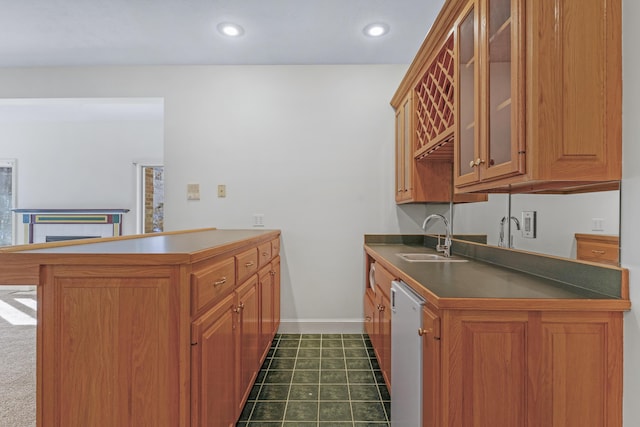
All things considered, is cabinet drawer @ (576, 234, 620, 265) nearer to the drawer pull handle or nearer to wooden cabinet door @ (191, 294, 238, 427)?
the drawer pull handle

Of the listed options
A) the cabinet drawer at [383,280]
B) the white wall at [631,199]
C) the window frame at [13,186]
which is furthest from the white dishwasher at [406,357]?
the window frame at [13,186]

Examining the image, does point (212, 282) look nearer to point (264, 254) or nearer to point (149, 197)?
point (264, 254)

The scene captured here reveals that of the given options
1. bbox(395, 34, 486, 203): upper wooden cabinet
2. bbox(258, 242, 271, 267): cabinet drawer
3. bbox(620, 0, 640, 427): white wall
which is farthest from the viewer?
bbox(258, 242, 271, 267): cabinet drawer

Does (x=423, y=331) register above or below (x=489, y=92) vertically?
below

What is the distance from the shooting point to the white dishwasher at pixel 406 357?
1104 millimetres

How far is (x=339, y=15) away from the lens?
2.23 m

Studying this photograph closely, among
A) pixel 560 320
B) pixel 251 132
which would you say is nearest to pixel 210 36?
pixel 251 132

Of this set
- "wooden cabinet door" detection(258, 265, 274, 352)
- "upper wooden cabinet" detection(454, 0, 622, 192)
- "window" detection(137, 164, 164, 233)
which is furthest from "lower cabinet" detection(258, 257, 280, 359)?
Answer: "window" detection(137, 164, 164, 233)

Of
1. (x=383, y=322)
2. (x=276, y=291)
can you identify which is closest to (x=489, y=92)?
(x=383, y=322)

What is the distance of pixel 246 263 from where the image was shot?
1752 millimetres

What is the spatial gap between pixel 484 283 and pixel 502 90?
0.73m

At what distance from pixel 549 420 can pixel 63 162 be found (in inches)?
232

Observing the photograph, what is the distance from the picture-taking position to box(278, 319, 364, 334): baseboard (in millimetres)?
2928

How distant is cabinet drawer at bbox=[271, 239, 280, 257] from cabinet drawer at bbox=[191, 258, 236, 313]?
1020mm
